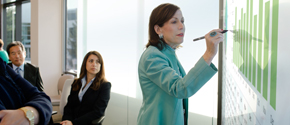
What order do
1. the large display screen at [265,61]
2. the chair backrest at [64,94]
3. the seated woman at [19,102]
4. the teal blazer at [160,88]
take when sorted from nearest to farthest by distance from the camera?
the large display screen at [265,61] < the seated woman at [19,102] < the teal blazer at [160,88] < the chair backrest at [64,94]

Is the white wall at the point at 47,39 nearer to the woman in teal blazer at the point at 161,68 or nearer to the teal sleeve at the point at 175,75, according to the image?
the woman in teal blazer at the point at 161,68

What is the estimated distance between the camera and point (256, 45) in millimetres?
679

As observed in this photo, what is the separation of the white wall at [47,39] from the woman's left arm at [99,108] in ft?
9.12

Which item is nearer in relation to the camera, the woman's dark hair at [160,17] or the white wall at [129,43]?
the woman's dark hair at [160,17]

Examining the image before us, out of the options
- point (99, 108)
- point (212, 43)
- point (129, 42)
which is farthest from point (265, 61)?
point (129, 42)

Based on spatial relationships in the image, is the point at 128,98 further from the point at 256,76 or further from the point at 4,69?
the point at 256,76

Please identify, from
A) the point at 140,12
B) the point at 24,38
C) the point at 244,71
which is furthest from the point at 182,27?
the point at 24,38

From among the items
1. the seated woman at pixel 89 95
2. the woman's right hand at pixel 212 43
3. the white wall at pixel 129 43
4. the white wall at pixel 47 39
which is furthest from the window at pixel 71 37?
the woman's right hand at pixel 212 43

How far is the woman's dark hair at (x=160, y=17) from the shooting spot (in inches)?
49.8

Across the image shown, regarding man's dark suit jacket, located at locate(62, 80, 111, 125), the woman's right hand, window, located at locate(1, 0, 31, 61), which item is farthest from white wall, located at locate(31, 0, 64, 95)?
the woman's right hand

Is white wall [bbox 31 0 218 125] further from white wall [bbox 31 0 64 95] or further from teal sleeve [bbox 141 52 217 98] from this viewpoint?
teal sleeve [bbox 141 52 217 98]

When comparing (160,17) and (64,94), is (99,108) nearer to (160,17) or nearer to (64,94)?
(64,94)

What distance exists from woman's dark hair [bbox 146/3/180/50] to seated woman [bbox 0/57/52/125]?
602 mm

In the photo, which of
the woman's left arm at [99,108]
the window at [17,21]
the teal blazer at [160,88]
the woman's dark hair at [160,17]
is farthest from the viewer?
the window at [17,21]
